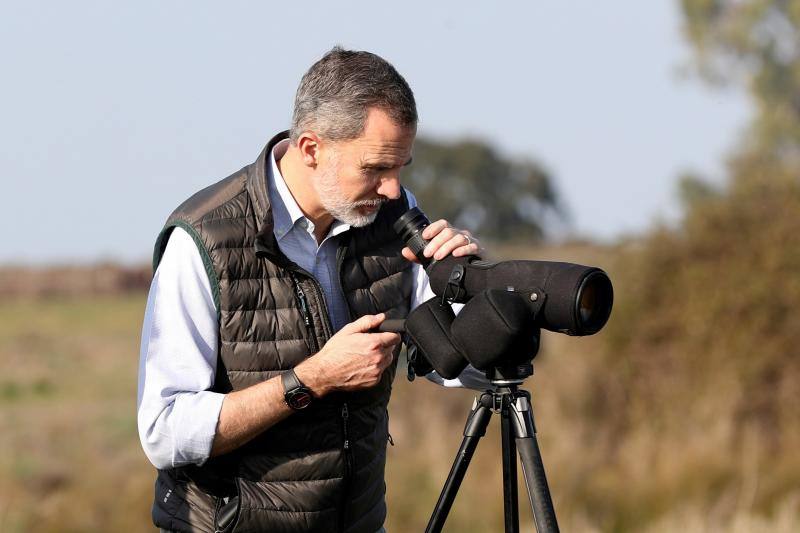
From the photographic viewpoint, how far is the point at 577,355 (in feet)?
31.0

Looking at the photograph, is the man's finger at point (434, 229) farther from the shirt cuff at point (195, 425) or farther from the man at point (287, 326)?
the shirt cuff at point (195, 425)

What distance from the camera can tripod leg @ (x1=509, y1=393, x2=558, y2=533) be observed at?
264 cm

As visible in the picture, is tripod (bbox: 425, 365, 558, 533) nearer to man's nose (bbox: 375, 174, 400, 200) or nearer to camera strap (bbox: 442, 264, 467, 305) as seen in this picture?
camera strap (bbox: 442, 264, 467, 305)

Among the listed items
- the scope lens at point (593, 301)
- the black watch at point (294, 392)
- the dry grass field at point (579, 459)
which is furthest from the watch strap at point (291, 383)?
the dry grass field at point (579, 459)

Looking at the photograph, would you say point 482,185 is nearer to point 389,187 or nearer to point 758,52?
point 758,52

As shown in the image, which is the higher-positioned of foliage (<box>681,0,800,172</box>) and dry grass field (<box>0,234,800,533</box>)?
foliage (<box>681,0,800,172</box>)

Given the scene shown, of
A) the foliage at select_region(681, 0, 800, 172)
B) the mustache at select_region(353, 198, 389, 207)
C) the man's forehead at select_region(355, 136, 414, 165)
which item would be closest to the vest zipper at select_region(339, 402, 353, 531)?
the mustache at select_region(353, 198, 389, 207)

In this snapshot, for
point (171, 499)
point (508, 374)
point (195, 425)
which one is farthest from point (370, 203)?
point (171, 499)

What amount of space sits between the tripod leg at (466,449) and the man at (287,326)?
0.24 meters

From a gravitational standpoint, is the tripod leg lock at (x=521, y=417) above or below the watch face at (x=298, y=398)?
above

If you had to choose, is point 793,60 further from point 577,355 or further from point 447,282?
point 447,282

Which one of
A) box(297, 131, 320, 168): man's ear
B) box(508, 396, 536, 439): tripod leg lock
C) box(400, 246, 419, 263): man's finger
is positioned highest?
box(297, 131, 320, 168): man's ear

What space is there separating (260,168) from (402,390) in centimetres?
668

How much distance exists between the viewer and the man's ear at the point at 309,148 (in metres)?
2.99
